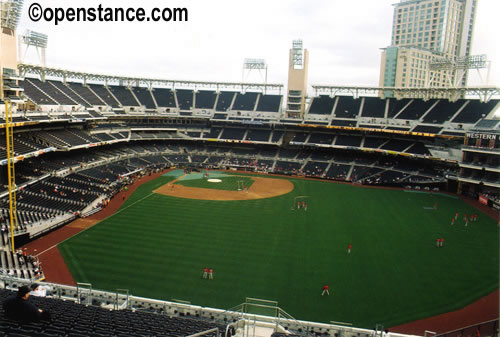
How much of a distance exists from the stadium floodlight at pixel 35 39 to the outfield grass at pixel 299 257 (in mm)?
38672

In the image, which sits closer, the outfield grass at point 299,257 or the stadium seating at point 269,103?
the outfield grass at point 299,257

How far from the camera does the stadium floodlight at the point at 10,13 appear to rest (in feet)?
127

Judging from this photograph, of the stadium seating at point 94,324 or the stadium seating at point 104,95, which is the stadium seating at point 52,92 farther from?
the stadium seating at point 94,324

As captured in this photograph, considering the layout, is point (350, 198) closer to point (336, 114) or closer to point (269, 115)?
point (336, 114)

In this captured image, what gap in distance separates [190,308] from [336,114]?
62667mm

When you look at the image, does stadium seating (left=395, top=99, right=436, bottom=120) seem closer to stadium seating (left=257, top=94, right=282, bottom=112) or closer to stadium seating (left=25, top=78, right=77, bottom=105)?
stadium seating (left=257, top=94, right=282, bottom=112)

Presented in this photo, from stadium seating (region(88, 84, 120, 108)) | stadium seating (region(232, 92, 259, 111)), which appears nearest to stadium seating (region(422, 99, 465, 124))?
stadium seating (region(232, 92, 259, 111))

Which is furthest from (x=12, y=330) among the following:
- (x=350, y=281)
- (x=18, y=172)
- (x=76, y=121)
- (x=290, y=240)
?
(x=76, y=121)

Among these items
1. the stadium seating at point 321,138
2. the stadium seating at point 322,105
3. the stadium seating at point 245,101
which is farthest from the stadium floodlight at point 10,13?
the stadium seating at point 322,105

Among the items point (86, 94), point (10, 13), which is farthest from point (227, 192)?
point (86, 94)

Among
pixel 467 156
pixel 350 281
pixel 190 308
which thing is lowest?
pixel 350 281

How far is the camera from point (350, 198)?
45500 mm

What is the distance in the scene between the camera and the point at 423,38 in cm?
10219

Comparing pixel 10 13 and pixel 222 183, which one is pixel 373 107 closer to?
pixel 222 183
